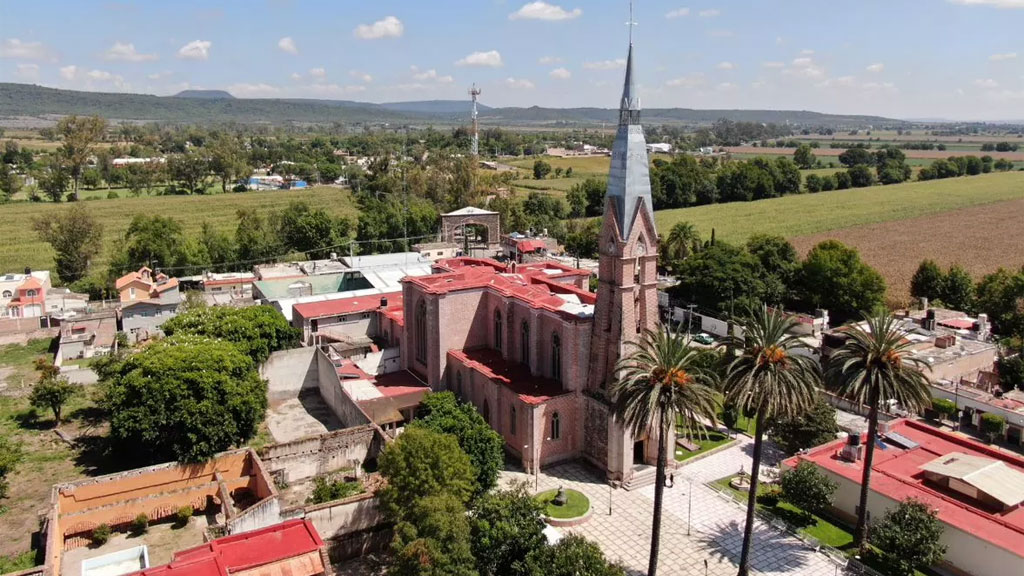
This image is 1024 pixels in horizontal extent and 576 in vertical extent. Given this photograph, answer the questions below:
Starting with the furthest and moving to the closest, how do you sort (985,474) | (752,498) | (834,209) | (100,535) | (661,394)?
(834,209) < (100,535) < (985,474) < (752,498) < (661,394)

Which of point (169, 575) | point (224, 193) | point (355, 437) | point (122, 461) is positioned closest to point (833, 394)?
point (355, 437)

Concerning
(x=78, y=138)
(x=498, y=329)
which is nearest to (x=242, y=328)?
(x=498, y=329)

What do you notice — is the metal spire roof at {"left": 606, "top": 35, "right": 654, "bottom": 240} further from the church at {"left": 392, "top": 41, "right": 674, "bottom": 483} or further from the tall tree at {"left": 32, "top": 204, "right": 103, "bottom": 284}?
the tall tree at {"left": 32, "top": 204, "right": 103, "bottom": 284}

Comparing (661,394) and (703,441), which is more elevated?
(661,394)

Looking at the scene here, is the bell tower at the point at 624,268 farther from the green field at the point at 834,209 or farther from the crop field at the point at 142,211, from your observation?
the crop field at the point at 142,211

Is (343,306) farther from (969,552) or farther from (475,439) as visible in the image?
(969,552)
